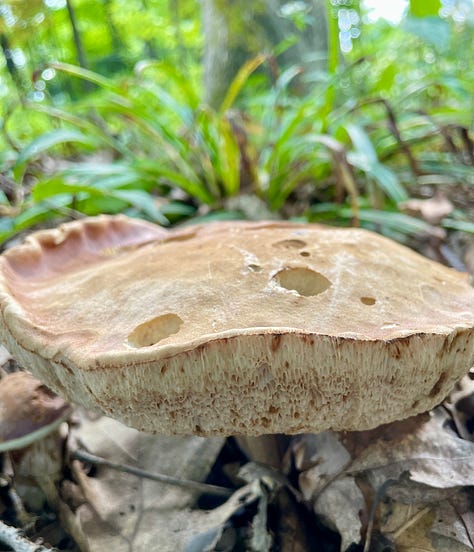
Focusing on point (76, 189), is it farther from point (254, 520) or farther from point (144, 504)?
point (254, 520)

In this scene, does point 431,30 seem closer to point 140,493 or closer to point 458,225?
point 458,225

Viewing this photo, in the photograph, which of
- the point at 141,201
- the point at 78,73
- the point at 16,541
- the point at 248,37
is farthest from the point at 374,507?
the point at 248,37

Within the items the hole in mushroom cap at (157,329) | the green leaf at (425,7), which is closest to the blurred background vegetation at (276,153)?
the green leaf at (425,7)

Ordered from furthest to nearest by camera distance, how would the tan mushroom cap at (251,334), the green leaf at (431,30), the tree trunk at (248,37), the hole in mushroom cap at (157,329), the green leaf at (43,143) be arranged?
the tree trunk at (248,37) < the green leaf at (43,143) < the green leaf at (431,30) < the hole in mushroom cap at (157,329) < the tan mushroom cap at (251,334)

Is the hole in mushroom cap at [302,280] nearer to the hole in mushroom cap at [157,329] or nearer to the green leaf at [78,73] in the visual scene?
the hole in mushroom cap at [157,329]

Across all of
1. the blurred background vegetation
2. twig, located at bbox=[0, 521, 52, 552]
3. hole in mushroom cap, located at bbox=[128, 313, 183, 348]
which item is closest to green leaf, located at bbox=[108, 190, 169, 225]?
the blurred background vegetation

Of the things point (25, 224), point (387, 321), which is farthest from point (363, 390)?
point (25, 224)
